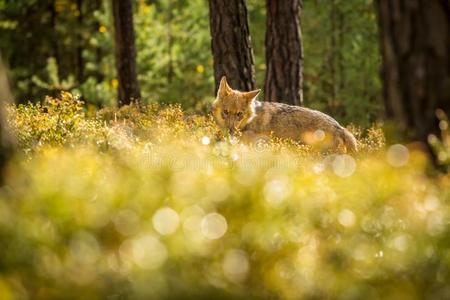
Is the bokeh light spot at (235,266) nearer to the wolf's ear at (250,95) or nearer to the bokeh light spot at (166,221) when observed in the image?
the bokeh light spot at (166,221)

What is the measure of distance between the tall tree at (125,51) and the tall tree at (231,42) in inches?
173

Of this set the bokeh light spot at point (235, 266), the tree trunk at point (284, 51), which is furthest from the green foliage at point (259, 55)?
the bokeh light spot at point (235, 266)

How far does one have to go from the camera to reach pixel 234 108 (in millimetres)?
10344

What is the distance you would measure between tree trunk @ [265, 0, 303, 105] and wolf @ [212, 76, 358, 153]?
257 cm

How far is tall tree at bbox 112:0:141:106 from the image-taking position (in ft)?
52.5

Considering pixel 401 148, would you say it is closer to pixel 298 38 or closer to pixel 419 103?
pixel 419 103

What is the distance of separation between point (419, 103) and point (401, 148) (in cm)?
54

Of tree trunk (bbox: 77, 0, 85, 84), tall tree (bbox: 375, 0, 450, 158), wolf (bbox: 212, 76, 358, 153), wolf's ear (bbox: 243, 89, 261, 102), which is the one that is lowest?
tree trunk (bbox: 77, 0, 85, 84)

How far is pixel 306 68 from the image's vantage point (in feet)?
70.9

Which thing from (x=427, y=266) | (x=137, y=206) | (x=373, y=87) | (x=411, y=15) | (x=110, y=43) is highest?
(x=411, y=15)

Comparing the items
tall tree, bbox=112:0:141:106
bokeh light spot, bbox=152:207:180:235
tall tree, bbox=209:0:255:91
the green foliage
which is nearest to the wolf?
tall tree, bbox=209:0:255:91

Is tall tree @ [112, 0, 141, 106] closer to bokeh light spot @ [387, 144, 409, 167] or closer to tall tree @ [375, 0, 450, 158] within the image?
tall tree @ [375, 0, 450, 158]

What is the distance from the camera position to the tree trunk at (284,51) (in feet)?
43.2

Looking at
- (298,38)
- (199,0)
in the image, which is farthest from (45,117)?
(199,0)
